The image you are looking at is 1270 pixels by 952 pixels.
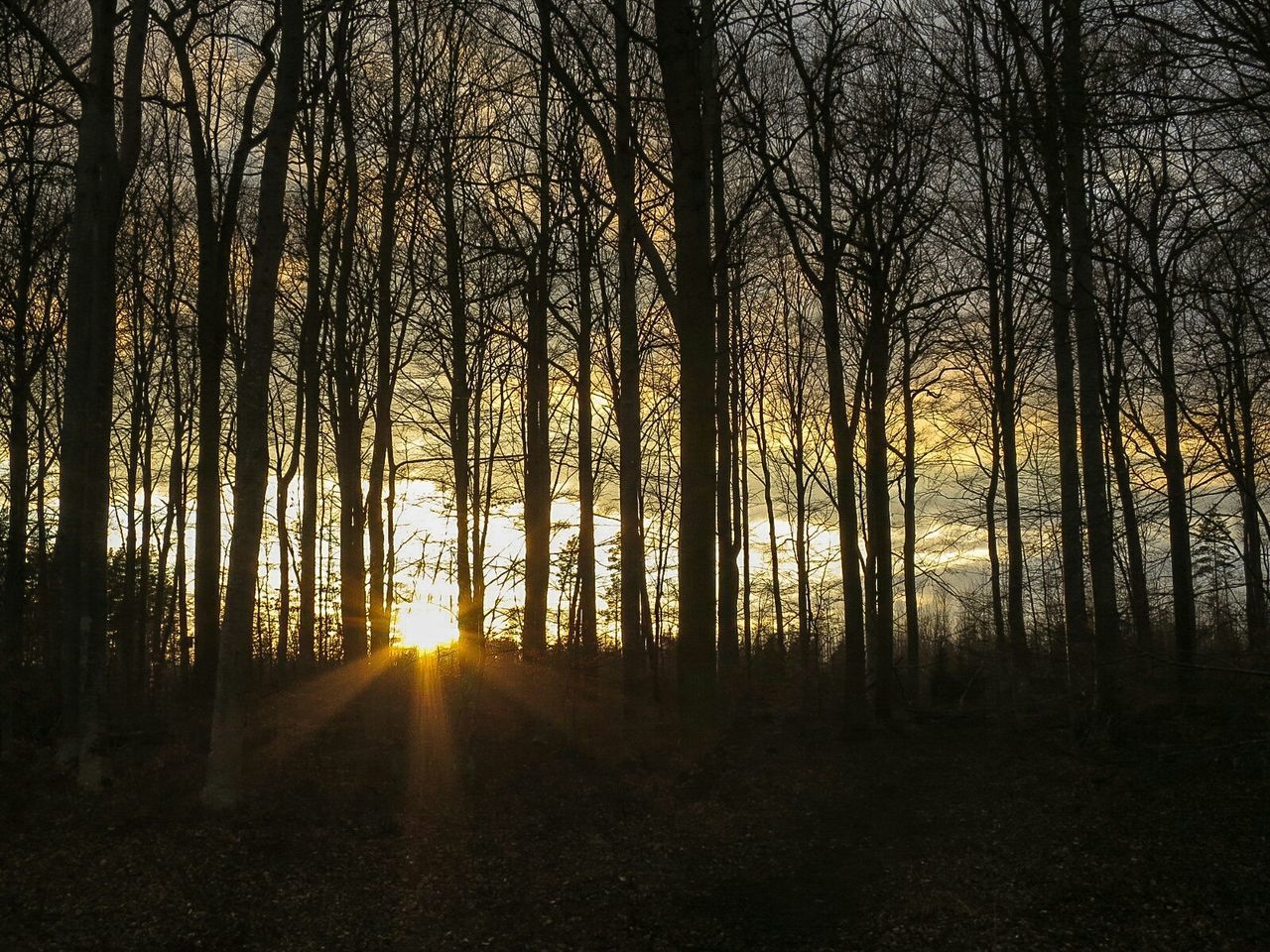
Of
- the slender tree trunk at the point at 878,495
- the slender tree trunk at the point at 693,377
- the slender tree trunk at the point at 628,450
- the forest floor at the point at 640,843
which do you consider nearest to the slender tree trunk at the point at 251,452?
the forest floor at the point at 640,843

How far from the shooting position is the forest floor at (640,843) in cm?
615

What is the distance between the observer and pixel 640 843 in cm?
835

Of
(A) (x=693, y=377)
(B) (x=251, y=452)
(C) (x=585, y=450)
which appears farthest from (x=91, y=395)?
(C) (x=585, y=450)

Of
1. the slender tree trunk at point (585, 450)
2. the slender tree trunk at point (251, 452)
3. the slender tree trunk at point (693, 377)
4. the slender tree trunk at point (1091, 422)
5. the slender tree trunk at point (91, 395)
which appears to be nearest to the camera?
the slender tree trunk at point (251, 452)

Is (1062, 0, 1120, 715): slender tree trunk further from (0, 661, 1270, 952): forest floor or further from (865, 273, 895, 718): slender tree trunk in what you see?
(865, 273, 895, 718): slender tree trunk

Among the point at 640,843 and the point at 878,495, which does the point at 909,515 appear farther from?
the point at 640,843

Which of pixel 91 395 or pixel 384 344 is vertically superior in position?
pixel 384 344

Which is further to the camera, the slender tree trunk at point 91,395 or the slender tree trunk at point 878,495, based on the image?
the slender tree trunk at point 878,495

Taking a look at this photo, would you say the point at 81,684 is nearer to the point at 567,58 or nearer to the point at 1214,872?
the point at 1214,872

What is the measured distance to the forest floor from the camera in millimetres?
6148

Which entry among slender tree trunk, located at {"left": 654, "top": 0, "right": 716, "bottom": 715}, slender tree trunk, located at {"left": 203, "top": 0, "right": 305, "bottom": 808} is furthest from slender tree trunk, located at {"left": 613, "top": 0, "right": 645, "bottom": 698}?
slender tree trunk, located at {"left": 203, "top": 0, "right": 305, "bottom": 808}

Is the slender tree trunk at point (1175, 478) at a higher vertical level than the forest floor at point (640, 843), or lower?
higher

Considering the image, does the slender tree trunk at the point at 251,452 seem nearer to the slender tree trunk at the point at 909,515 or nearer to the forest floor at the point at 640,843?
the forest floor at the point at 640,843

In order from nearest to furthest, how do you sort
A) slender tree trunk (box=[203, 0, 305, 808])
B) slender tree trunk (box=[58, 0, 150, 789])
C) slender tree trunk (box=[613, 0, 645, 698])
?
1. slender tree trunk (box=[203, 0, 305, 808])
2. slender tree trunk (box=[58, 0, 150, 789])
3. slender tree trunk (box=[613, 0, 645, 698])
